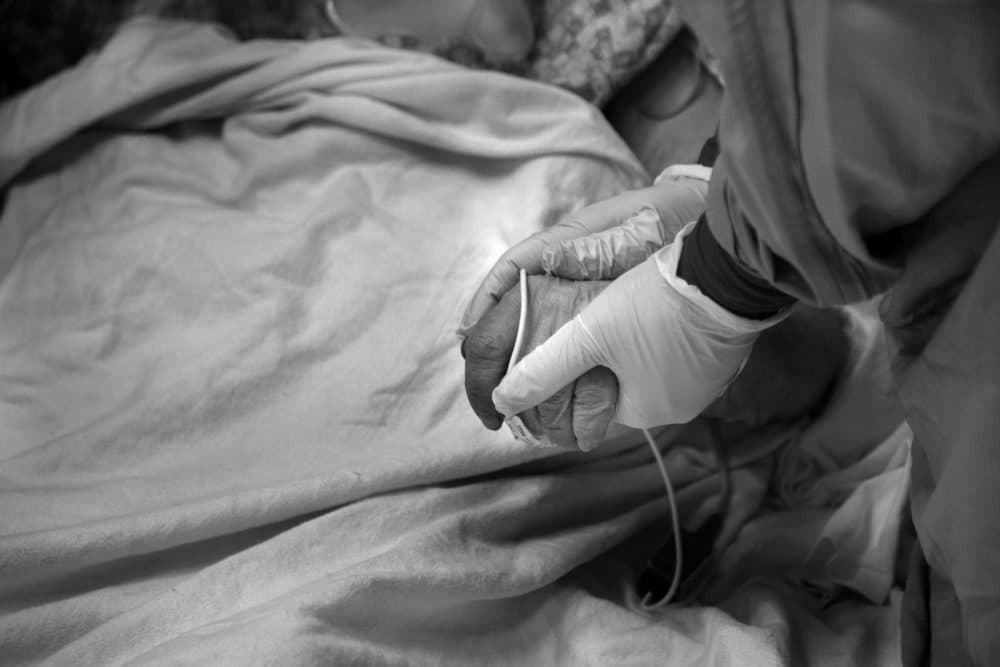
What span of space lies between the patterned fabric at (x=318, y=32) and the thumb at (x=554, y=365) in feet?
1.59

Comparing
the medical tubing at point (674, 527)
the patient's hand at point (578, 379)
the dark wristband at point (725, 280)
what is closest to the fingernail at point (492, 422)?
the patient's hand at point (578, 379)

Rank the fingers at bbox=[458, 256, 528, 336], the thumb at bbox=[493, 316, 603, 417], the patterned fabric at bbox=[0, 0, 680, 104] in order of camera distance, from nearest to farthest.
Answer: the thumb at bbox=[493, 316, 603, 417] < the fingers at bbox=[458, 256, 528, 336] < the patterned fabric at bbox=[0, 0, 680, 104]

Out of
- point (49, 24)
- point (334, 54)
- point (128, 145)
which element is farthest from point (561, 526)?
point (49, 24)

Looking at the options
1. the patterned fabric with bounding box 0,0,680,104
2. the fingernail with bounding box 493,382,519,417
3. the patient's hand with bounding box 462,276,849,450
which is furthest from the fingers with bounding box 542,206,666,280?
the patterned fabric with bounding box 0,0,680,104

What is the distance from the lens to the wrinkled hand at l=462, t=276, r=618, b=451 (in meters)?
0.74

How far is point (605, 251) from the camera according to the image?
0.79 m

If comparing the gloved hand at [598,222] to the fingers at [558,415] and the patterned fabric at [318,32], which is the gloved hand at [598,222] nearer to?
the fingers at [558,415]

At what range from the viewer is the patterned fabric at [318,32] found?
1061 mm

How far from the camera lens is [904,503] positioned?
33.0 inches

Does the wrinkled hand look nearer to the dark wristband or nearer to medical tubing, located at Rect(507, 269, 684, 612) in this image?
medical tubing, located at Rect(507, 269, 684, 612)

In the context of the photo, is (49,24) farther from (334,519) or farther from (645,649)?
(645,649)

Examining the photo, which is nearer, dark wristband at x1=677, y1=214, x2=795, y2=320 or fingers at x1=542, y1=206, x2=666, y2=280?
dark wristband at x1=677, y1=214, x2=795, y2=320

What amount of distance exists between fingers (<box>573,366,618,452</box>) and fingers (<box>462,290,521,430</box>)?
2.7 inches

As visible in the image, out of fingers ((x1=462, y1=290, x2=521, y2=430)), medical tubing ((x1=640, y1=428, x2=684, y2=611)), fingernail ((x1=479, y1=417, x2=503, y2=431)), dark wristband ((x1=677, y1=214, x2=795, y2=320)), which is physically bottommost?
medical tubing ((x1=640, y1=428, x2=684, y2=611))
